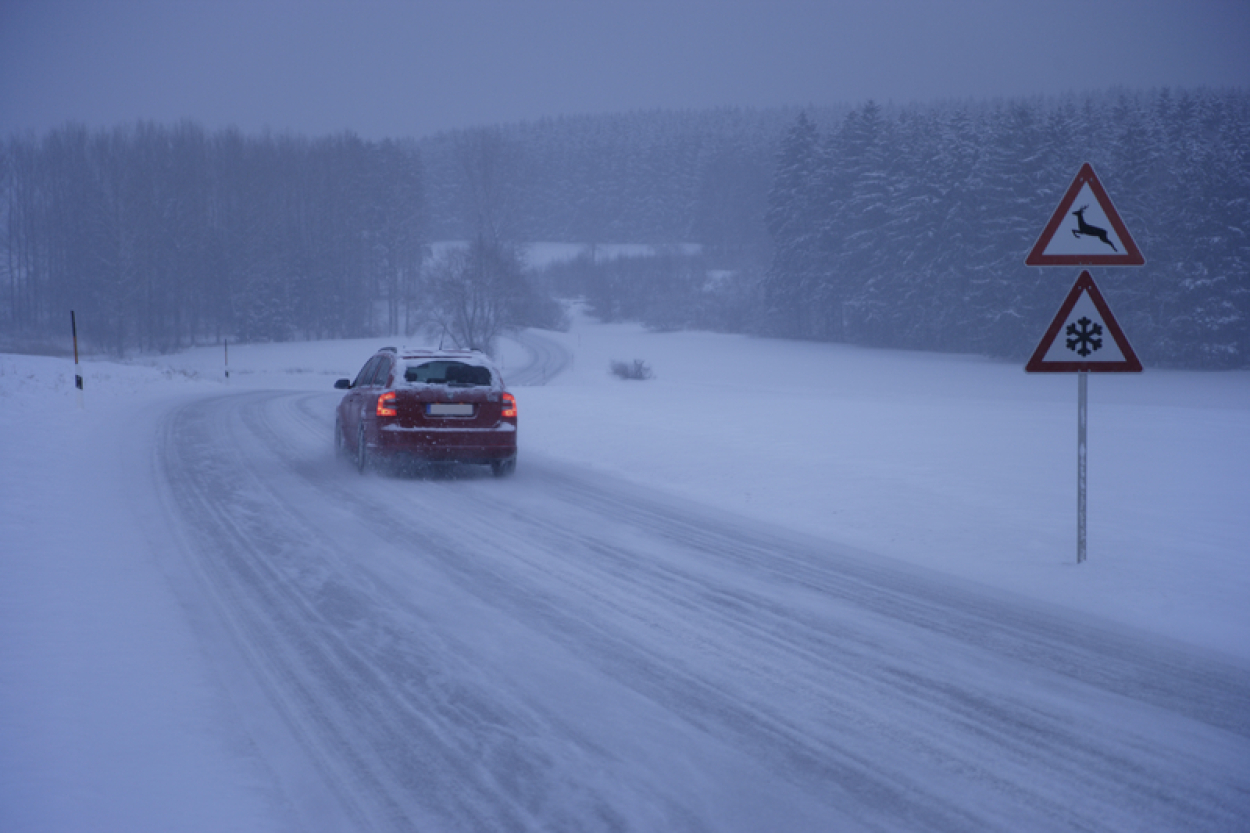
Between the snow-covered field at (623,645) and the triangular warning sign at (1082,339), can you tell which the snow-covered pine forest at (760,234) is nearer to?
the snow-covered field at (623,645)

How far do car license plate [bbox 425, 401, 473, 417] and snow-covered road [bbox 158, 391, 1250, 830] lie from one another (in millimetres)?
3532

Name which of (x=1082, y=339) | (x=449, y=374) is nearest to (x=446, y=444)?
(x=449, y=374)

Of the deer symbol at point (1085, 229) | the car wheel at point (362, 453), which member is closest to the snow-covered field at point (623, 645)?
the car wheel at point (362, 453)

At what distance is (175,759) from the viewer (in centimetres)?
391

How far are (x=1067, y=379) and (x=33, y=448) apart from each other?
5148 centimetres

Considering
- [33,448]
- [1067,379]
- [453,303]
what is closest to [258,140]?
[453,303]

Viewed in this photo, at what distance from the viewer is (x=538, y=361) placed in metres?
64.1

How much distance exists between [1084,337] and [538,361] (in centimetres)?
5755

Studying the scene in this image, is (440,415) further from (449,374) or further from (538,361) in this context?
(538,361)

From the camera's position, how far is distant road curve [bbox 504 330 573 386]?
5334 centimetres

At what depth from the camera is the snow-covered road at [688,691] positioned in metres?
3.65

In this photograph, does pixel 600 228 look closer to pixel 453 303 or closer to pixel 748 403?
pixel 453 303

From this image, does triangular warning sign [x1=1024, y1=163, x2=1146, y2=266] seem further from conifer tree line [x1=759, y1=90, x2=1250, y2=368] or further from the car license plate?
conifer tree line [x1=759, y1=90, x2=1250, y2=368]

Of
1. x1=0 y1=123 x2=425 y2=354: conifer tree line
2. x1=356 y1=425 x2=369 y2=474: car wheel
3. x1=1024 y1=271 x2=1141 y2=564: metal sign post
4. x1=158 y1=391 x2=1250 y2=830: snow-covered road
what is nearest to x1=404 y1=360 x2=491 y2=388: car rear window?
x1=356 y1=425 x2=369 y2=474: car wheel
